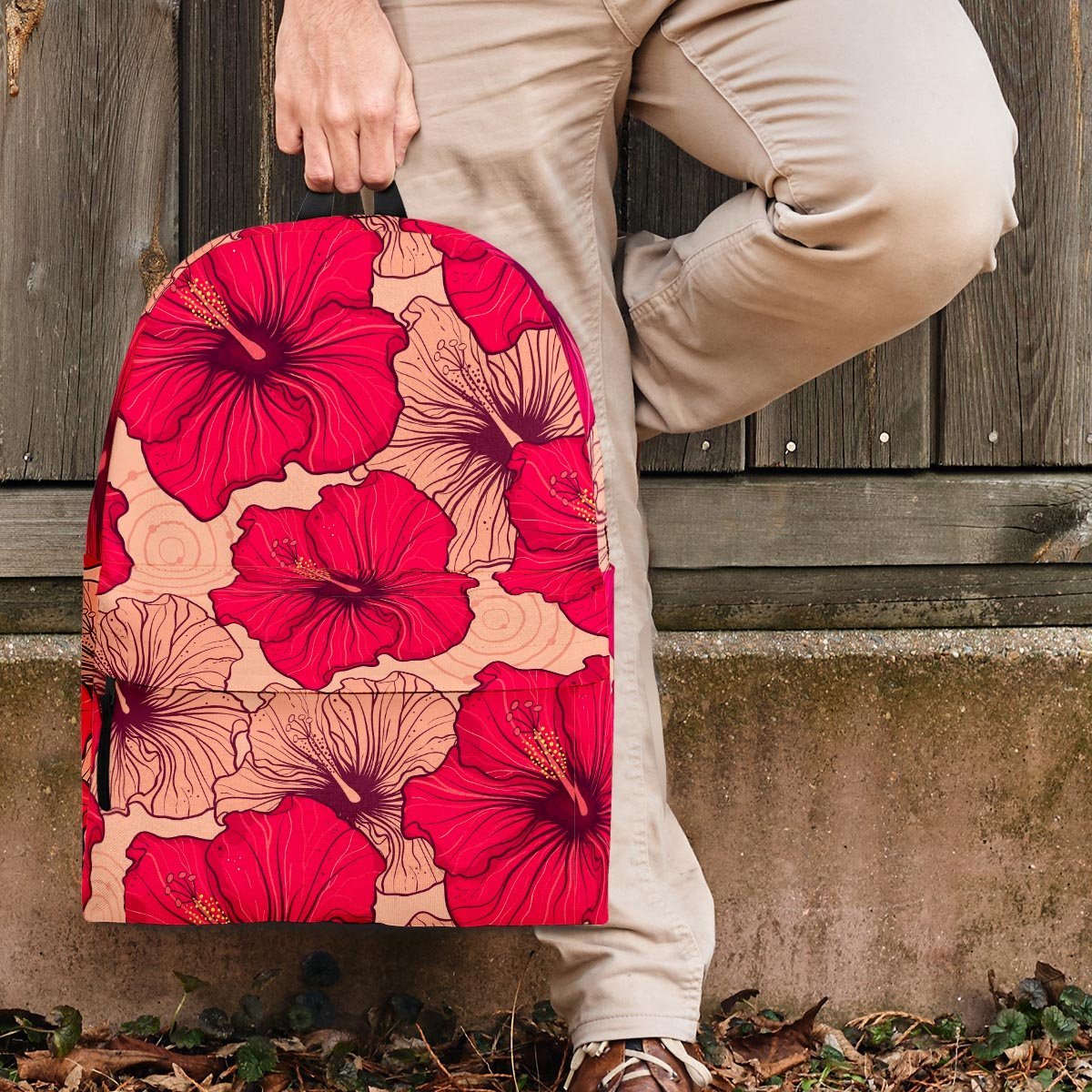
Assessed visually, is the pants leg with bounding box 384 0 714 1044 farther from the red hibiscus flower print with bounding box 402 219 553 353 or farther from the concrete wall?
the concrete wall

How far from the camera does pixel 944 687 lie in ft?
4.72

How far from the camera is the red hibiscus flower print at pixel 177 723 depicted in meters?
0.95

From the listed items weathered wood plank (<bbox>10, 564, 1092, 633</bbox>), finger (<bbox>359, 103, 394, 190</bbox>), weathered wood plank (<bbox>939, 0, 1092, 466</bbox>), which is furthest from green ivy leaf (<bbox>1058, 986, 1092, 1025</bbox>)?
finger (<bbox>359, 103, 394, 190</bbox>)

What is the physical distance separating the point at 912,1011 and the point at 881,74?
1.16m

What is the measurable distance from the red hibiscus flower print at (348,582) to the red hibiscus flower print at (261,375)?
41 mm

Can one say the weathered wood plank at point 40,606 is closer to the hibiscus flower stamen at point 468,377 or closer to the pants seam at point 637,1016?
the hibiscus flower stamen at point 468,377

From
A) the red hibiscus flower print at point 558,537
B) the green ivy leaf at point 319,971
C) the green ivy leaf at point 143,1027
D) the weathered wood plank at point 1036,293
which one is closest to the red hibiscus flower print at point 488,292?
the red hibiscus flower print at point 558,537

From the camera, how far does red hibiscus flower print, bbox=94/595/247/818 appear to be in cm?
95

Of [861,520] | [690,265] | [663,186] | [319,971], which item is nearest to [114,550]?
[690,265]

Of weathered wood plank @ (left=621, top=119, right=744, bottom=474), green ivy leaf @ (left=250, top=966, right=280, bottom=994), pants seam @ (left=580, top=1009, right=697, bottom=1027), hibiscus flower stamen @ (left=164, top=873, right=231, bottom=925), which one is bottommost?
green ivy leaf @ (left=250, top=966, right=280, bottom=994)

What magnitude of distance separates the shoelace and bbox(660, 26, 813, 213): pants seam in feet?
2.62

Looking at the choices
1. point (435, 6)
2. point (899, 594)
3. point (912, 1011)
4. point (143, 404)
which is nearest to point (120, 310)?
point (143, 404)

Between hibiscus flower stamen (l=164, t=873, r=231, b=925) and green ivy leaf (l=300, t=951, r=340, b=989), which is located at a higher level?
hibiscus flower stamen (l=164, t=873, r=231, b=925)

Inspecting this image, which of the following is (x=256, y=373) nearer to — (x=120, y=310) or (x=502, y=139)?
(x=502, y=139)
